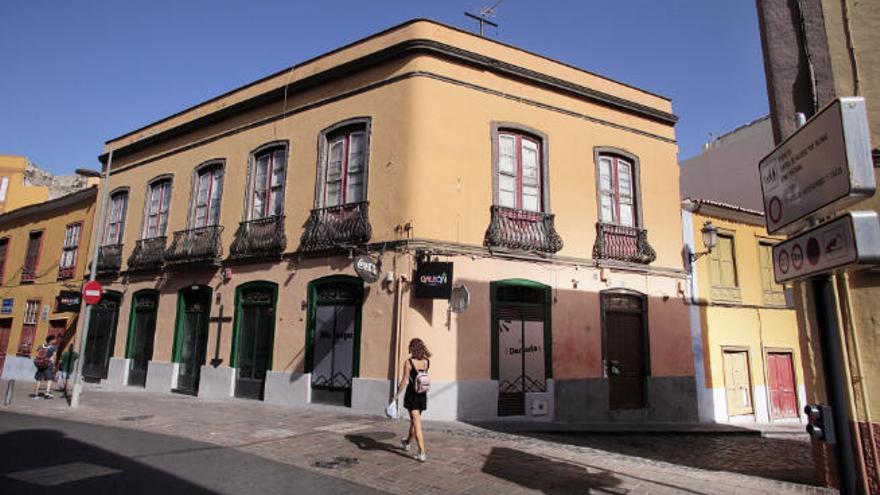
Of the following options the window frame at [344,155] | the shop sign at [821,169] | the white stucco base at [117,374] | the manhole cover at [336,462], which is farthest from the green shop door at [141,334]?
the shop sign at [821,169]

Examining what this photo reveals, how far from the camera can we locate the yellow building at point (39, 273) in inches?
818

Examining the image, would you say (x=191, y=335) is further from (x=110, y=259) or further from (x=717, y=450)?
(x=717, y=450)

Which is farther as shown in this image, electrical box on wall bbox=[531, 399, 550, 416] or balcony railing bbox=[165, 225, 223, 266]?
balcony railing bbox=[165, 225, 223, 266]

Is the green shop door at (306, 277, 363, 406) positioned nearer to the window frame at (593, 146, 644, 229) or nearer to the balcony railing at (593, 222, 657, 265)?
the balcony railing at (593, 222, 657, 265)

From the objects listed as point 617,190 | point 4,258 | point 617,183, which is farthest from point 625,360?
point 4,258

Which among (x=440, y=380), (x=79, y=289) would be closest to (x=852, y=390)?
(x=440, y=380)

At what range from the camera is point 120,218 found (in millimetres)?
19469

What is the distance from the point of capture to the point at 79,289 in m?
20.0

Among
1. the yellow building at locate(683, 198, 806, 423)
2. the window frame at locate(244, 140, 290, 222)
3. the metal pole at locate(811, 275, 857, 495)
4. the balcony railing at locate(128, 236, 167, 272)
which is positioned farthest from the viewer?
the balcony railing at locate(128, 236, 167, 272)

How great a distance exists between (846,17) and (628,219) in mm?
7792

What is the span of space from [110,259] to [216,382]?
8.00 meters

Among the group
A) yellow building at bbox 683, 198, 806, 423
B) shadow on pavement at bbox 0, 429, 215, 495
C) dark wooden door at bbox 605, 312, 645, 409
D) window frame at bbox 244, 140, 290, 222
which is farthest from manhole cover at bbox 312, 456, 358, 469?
→ yellow building at bbox 683, 198, 806, 423

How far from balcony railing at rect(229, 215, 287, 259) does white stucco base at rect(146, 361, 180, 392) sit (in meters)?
4.13

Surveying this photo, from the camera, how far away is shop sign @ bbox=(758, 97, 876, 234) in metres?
3.17
